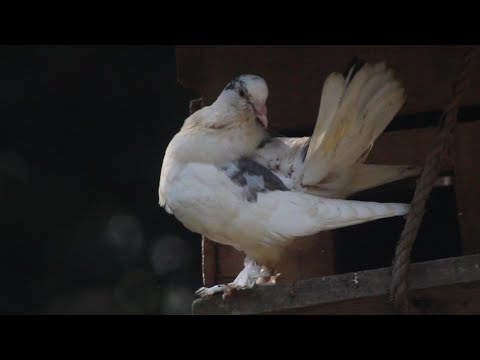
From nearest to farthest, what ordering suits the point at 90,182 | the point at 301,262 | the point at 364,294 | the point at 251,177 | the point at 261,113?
the point at 364,294 < the point at 251,177 < the point at 261,113 < the point at 301,262 < the point at 90,182

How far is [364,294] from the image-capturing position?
2777mm

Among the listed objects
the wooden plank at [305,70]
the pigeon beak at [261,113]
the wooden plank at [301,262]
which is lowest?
the wooden plank at [301,262]

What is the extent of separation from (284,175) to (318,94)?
34 cm

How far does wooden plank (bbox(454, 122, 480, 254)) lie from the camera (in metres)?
3.24

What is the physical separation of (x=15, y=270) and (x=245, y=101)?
5.09ft

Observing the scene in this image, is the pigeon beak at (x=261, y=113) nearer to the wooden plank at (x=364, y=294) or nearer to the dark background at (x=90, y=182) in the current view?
the wooden plank at (x=364, y=294)

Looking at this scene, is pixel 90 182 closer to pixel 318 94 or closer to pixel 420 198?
pixel 318 94

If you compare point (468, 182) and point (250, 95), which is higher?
point (250, 95)

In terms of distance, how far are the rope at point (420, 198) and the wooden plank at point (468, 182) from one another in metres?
0.44

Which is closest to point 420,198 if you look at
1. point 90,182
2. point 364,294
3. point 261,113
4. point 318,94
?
point 364,294

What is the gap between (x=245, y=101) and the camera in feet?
11.0

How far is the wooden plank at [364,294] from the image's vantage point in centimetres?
275

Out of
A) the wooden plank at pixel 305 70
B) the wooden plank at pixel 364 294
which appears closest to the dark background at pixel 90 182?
the wooden plank at pixel 305 70

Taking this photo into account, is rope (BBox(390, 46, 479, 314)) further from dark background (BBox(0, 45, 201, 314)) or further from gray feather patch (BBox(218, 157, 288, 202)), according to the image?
dark background (BBox(0, 45, 201, 314))
